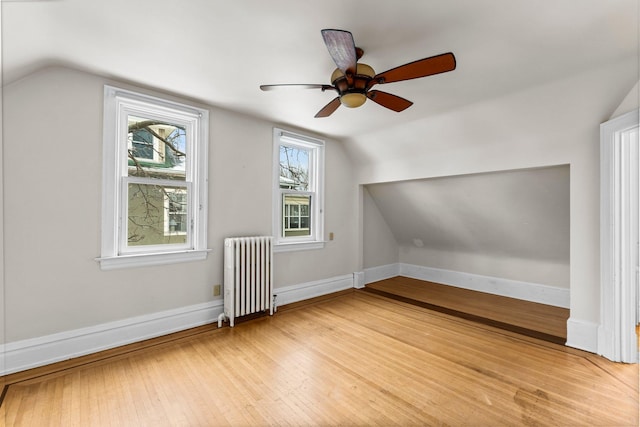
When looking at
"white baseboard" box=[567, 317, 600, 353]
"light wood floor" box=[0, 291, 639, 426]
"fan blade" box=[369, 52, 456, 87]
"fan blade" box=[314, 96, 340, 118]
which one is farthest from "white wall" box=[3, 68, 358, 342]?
"white baseboard" box=[567, 317, 600, 353]

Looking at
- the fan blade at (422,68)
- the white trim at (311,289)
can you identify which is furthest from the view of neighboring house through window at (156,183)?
the fan blade at (422,68)

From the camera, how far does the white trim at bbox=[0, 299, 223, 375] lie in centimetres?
217

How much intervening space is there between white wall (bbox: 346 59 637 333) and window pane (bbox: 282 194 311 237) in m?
1.80

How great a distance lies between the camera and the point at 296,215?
4.14 meters

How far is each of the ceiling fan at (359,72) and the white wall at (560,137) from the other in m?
1.35

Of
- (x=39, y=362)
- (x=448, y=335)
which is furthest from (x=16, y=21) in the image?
(x=448, y=335)

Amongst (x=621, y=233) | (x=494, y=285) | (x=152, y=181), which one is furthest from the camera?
(x=494, y=285)

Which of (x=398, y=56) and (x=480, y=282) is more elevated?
(x=398, y=56)

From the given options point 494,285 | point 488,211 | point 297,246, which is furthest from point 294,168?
point 494,285

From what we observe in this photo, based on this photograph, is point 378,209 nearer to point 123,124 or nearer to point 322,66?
point 322,66

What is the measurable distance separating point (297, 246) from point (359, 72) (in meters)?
2.59

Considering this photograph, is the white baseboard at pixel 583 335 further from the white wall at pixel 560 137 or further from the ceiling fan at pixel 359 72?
the ceiling fan at pixel 359 72

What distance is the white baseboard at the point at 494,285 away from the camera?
3859 mm

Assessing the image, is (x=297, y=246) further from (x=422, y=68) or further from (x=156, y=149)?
(x=422, y=68)
